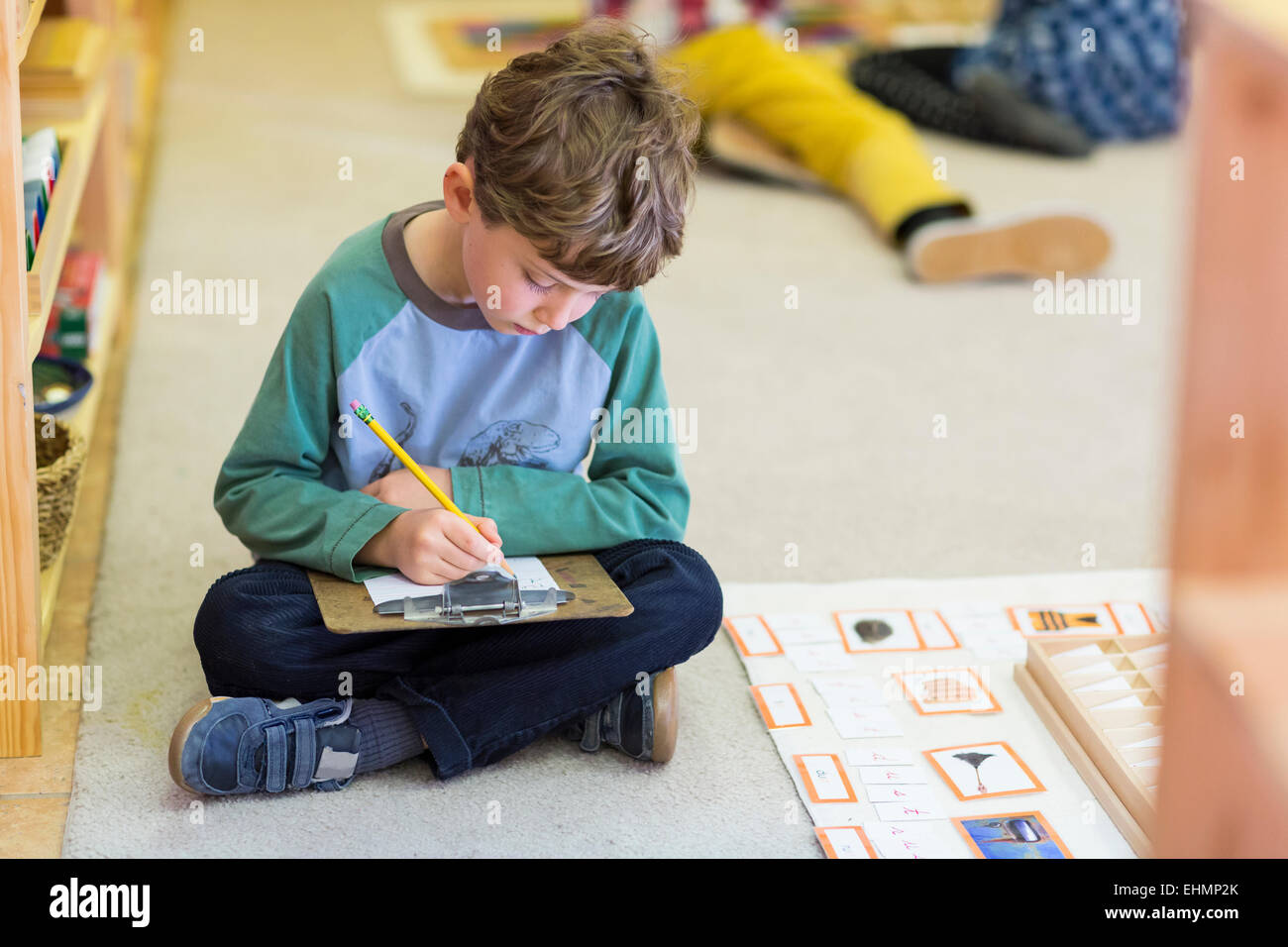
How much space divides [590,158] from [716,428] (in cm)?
83

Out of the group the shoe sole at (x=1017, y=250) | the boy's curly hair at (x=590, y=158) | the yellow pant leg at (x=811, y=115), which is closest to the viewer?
the boy's curly hair at (x=590, y=158)

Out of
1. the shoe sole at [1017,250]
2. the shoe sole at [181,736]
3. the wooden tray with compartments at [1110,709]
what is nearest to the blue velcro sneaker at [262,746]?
the shoe sole at [181,736]

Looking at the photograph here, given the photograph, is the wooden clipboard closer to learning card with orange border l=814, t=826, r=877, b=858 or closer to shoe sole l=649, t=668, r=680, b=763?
shoe sole l=649, t=668, r=680, b=763

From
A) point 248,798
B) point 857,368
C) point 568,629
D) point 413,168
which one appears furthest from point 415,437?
point 413,168

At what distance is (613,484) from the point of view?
1.29 meters

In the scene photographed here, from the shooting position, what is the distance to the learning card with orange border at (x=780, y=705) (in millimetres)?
1324

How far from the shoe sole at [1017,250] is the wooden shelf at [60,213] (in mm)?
1194

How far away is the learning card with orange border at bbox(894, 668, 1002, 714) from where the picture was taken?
1350mm

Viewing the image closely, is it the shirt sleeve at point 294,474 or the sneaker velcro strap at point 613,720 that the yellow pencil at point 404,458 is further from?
the sneaker velcro strap at point 613,720

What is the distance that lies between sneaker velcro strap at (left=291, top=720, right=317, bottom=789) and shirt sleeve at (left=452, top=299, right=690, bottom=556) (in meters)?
0.21

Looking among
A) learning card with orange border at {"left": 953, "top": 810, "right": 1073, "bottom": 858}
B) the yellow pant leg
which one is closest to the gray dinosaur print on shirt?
learning card with orange border at {"left": 953, "top": 810, "right": 1073, "bottom": 858}

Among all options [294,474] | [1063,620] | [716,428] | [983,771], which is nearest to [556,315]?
[294,474]

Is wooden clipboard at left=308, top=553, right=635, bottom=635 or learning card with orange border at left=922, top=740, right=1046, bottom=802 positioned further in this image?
learning card with orange border at left=922, top=740, right=1046, bottom=802
